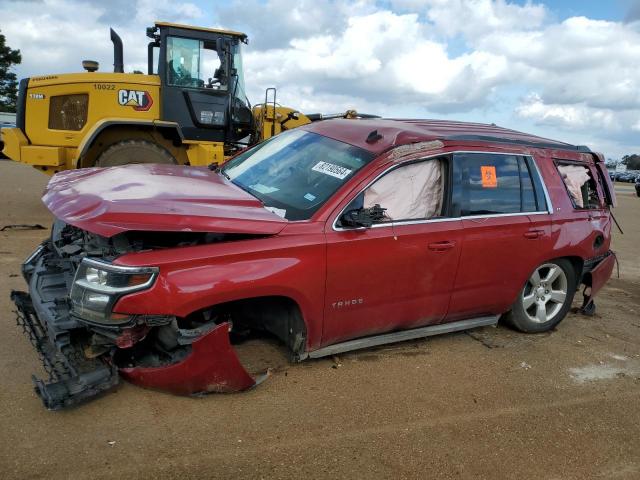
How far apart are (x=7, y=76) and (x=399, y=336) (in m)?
49.3

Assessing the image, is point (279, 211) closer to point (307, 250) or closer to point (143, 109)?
point (307, 250)

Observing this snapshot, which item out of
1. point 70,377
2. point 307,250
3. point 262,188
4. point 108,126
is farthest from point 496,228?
point 108,126

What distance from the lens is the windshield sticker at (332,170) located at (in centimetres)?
376

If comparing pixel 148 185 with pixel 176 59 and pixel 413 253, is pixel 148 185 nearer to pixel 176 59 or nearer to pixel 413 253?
pixel 413 253

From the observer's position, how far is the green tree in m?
42.7

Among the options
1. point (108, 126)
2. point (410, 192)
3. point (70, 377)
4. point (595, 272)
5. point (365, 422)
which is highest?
point (108, 126)

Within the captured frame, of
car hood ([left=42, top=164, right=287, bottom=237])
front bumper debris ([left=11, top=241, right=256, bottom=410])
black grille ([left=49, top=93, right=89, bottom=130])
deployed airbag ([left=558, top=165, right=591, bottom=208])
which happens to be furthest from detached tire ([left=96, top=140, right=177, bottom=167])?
deployed airbag ([left=558, top=165, right=591, bottom=208])

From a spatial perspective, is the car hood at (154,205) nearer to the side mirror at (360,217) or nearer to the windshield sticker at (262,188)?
the windshield sticker at (262,188)

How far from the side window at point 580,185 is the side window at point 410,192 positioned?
57.8 inches

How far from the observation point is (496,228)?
4.20 meters

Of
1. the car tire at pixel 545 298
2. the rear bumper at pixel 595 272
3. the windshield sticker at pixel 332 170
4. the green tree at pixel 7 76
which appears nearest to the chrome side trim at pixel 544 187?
the car tire at pixel 545 298

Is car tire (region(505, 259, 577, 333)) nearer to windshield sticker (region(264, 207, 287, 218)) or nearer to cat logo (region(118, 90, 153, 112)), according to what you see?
windshield sticker (region(264, 207, 287, 218))

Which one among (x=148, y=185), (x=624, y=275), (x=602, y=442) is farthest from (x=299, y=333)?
(x=624, y=275)

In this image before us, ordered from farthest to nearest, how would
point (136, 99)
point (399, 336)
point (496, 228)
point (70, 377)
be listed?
point (136, 99) < point (496, 228) < point (399, 336) < point (70, 377)
